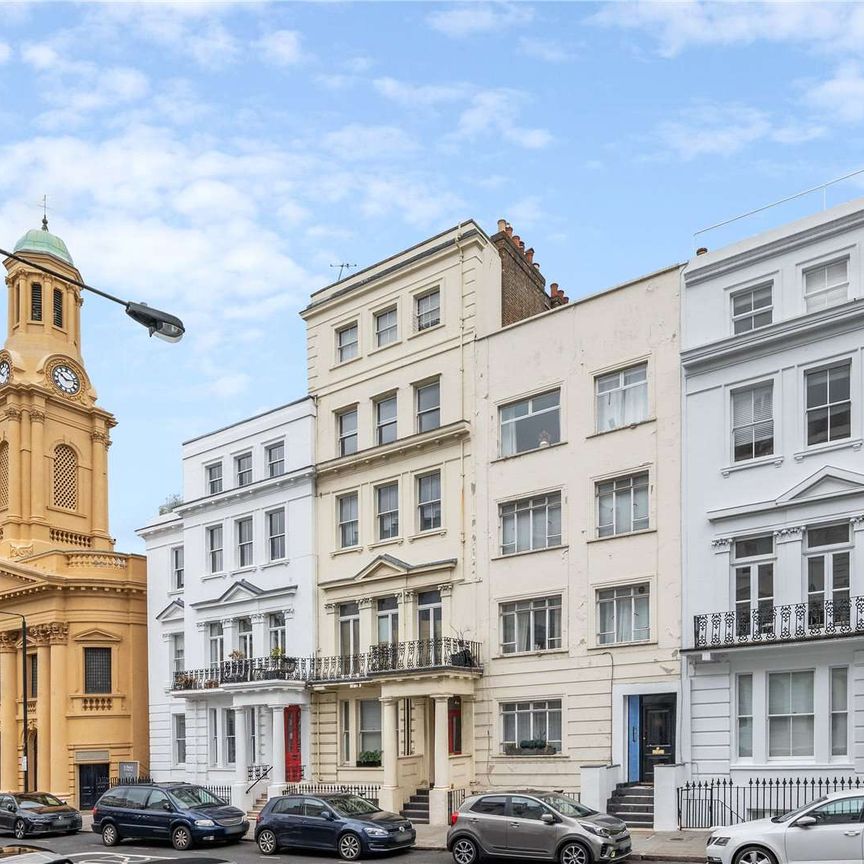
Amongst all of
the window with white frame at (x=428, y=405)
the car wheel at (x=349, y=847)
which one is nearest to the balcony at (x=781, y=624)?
the car wheel at (x=349, y=847)

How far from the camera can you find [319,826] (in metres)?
27.3

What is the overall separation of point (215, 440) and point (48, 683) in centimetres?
1305

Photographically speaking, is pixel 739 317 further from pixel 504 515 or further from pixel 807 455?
pixel 504 515

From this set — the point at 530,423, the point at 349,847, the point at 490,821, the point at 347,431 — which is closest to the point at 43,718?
the point at 347,431

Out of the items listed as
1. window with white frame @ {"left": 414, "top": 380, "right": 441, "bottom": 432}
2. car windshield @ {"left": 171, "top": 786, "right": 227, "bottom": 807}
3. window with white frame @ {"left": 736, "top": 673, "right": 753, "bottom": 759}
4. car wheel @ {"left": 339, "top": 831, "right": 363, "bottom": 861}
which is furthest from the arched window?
window with white frame @ {"left": 736, "top": 673, "right": 753, "bottom": 759}

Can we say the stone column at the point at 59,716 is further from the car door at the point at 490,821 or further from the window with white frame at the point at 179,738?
the car door at the point at 490,821

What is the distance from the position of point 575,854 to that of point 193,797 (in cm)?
1278

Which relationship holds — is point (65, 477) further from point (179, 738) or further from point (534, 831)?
point (534, 831)

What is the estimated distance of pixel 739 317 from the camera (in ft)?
96.4

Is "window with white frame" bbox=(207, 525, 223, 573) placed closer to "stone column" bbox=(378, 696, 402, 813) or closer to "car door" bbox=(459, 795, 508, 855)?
"stone column" bbox=(378, 696, 402, 813)

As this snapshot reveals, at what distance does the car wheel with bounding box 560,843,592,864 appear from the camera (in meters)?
22.8

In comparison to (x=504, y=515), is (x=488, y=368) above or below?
above

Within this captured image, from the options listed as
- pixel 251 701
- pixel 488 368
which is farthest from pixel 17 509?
pixel 488 368

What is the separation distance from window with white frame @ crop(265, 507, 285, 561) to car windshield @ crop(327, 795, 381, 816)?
13.4 metres
